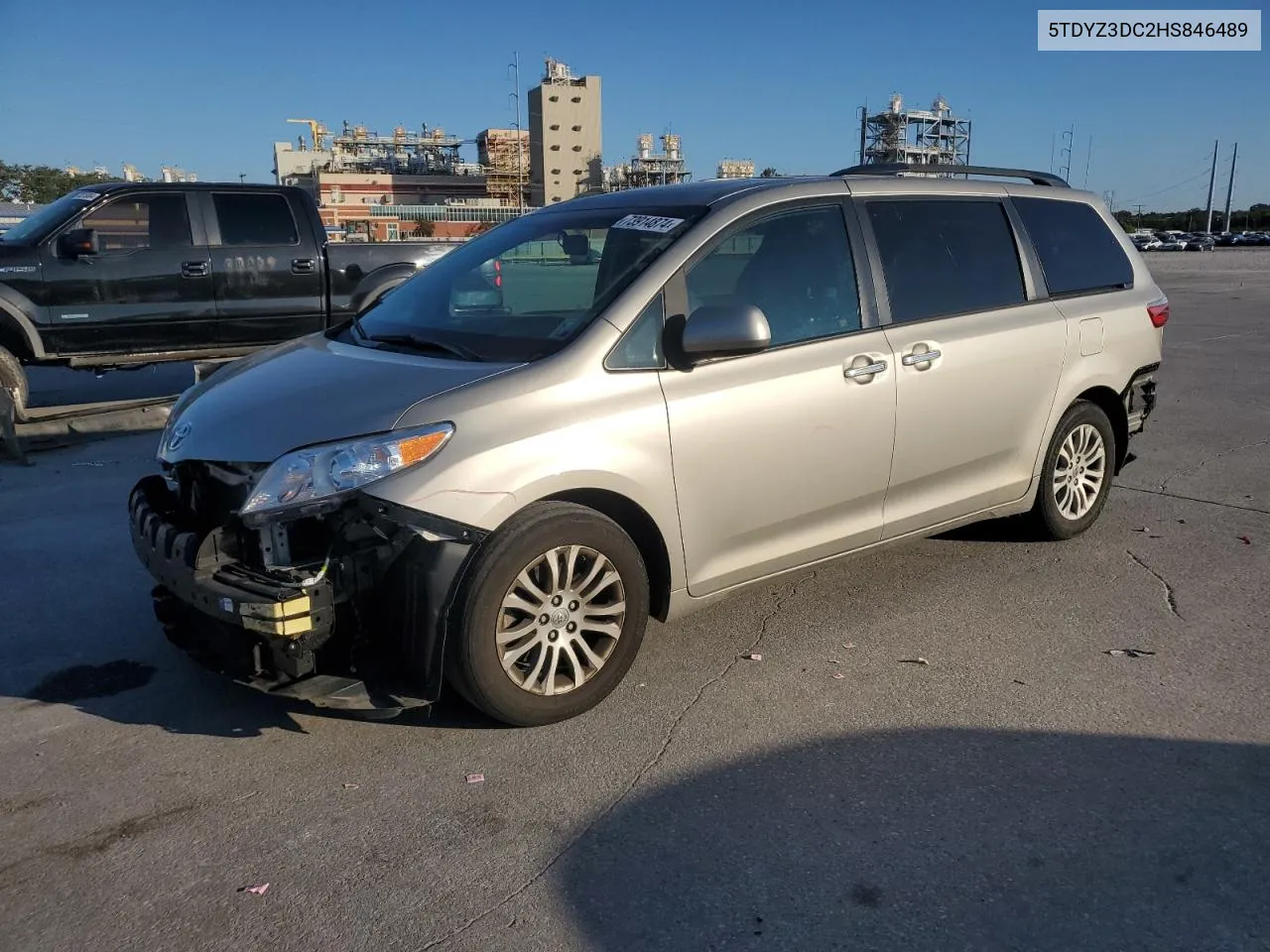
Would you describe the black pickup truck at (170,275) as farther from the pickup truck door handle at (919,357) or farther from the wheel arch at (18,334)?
the pickup truck door handle at (919,357)

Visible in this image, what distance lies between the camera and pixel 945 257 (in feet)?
15.7

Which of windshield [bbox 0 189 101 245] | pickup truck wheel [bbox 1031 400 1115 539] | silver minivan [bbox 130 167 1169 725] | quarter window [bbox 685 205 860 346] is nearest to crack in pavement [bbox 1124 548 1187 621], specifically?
pickup truck wheel [bbox 1031 400 1115 539]

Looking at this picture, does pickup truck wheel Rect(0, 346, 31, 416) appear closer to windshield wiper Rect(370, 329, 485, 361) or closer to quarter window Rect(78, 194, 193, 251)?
quarter window Rect(78, 194, 193, 251)

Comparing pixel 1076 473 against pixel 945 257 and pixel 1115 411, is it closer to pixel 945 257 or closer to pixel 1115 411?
pixel 1115 411

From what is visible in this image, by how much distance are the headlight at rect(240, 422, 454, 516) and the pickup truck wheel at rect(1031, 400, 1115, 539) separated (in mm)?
3421

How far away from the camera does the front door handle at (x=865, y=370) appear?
4203mm

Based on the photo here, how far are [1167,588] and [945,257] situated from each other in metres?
1.93

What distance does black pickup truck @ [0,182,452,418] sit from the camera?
8.84 m

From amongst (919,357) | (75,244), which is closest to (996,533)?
(919,357)

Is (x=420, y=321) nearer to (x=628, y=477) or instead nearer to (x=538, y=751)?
(x=628, y=477)

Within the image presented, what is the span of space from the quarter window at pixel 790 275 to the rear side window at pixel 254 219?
697 cm

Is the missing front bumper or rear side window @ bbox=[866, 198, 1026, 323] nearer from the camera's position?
the missing front bumper

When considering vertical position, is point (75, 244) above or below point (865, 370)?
above

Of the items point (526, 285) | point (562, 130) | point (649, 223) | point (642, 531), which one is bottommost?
point (642, 531)
